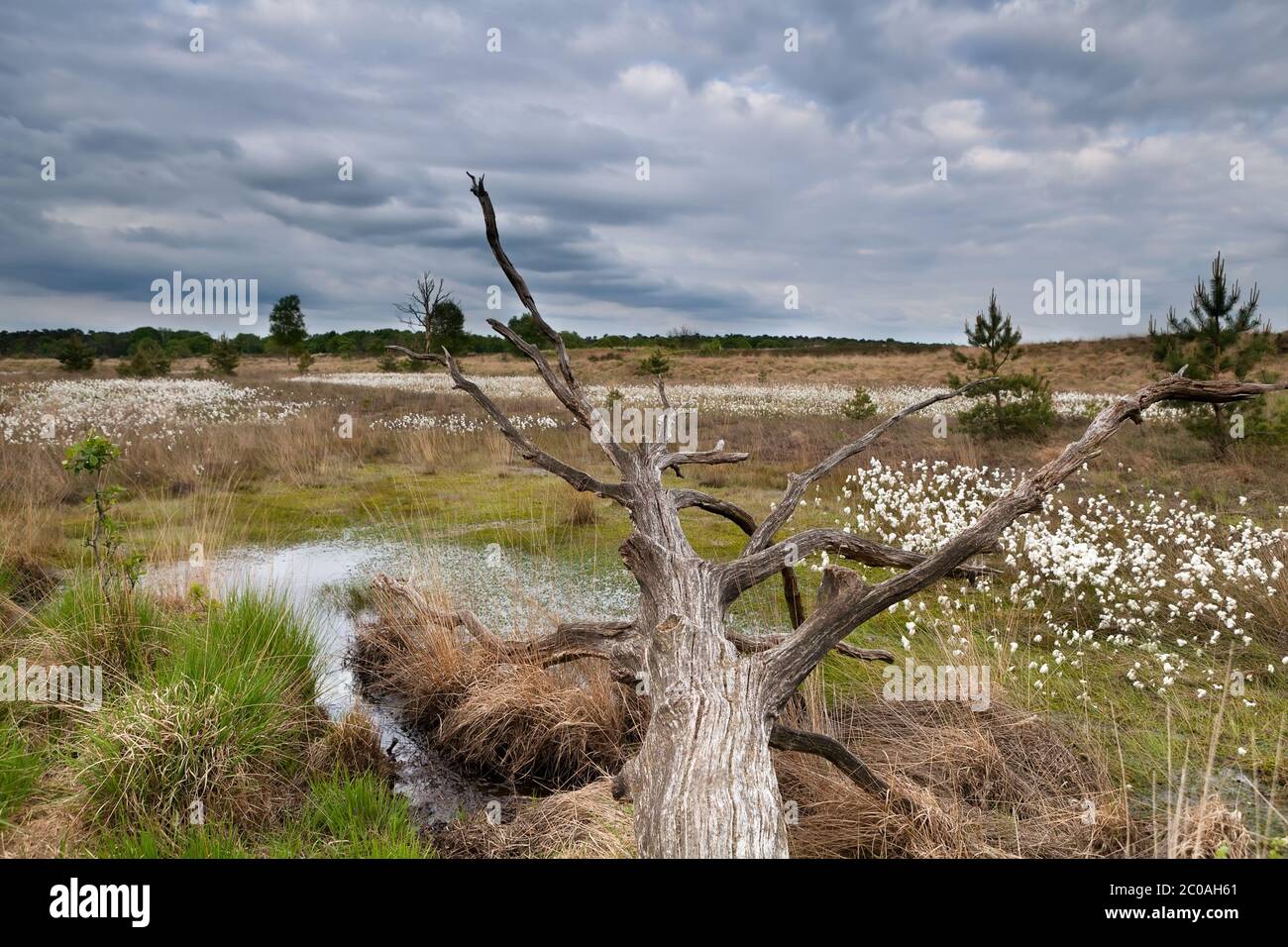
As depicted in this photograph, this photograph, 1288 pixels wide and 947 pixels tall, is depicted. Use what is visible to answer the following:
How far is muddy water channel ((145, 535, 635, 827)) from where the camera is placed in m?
4.86

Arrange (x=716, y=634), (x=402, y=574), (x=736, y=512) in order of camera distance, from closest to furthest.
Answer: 1. (x=716, y=634)
2. (x=736, y=512)
3. (x=402, y=574)

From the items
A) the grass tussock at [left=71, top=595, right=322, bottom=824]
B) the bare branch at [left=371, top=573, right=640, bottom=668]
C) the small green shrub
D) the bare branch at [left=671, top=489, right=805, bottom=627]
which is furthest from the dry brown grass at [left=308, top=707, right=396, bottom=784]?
the small green shrub

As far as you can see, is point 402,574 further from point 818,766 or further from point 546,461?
point 818,766

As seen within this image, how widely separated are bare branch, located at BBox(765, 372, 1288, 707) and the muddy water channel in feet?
7.85

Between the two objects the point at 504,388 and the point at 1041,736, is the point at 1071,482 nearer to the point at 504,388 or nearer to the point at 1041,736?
the point at 1041,736

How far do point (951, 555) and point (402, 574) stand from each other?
19.5 ft

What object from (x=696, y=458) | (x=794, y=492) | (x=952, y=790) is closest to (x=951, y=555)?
(x=794, y=492)

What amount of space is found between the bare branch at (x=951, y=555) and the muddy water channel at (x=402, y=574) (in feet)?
7.85

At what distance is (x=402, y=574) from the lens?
8.01 meters

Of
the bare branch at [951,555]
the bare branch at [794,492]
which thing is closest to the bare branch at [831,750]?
the bare branch at [951,555]

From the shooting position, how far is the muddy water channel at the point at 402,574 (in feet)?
15.9

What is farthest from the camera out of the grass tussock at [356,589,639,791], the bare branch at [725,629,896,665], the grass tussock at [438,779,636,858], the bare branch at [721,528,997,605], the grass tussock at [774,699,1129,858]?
the grass tussock at [356,589,639,791]

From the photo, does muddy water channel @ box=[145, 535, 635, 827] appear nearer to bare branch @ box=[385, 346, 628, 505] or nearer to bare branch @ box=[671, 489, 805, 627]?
bare branch @ box=[385, 346, 628, 505]
